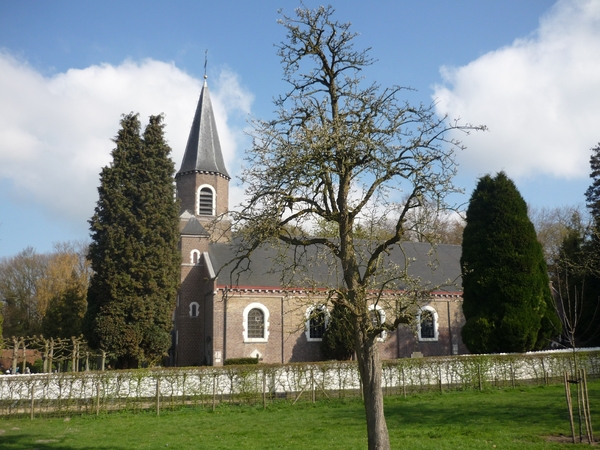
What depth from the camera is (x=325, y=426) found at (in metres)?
13.0

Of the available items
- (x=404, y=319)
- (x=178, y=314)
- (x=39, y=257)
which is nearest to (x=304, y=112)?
(x=404, y=319)

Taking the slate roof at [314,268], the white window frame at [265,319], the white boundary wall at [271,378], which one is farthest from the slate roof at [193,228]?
the white boundary wall at [271,378]

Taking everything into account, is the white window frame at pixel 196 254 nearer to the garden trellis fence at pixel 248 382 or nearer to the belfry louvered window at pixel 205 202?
the belfry louvered window at pixel 205 202

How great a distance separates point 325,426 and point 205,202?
2532 cm

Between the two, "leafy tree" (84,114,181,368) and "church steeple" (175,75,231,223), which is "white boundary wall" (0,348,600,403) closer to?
"leafy tree" (84,114,181,368)

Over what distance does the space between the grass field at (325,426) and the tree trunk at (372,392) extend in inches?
87.8

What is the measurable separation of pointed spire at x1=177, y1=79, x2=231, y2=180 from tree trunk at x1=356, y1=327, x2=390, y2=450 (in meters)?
29.6

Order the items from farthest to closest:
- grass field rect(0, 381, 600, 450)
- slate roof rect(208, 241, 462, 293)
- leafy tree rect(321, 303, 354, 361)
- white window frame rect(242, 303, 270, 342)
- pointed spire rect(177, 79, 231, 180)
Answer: pointed spire rect(177, 79, 231, 180) < slate roof rect(208, 241, 462, 293) < white window frame rect(242, 303, 270, 342) < leafy tree rect(321, 303, 354, 361) < grass field rect(0, 381, 600, 450)

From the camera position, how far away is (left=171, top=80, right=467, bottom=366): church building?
92.9 feet

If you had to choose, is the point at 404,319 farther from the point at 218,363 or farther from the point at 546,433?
the point at 218,363

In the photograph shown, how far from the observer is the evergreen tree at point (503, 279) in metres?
22.6

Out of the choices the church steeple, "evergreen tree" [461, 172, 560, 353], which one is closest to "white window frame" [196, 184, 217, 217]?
the church steeple

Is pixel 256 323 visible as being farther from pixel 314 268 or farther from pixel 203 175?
pixel 203 175

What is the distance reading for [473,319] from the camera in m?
23.3
